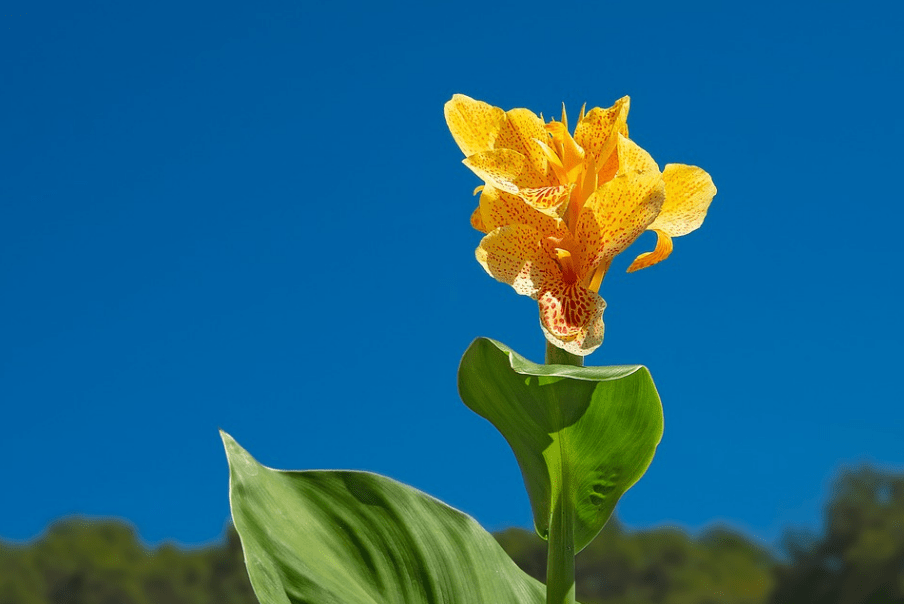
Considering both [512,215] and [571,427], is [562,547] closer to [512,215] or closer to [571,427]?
[571,427]

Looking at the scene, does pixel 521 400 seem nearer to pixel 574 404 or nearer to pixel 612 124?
pixel 574 404

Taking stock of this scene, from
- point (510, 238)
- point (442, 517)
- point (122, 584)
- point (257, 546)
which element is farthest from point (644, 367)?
point (122, 584)

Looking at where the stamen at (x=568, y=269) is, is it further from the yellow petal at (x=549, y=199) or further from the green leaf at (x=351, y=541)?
the green leaf at (x=351, y=541)

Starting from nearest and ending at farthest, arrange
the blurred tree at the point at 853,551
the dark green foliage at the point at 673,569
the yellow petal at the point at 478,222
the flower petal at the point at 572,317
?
the flower petal at the point at 572,317 → the yellow petal at the point at 478,222 → the blurred tree at the point at 853,551 → the dark green foliage at the point at 673,569

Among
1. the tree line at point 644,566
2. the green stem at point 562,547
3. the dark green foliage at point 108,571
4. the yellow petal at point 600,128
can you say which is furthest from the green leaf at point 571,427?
the dark green foliage at point 108,571

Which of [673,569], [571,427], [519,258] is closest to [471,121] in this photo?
[519,258]

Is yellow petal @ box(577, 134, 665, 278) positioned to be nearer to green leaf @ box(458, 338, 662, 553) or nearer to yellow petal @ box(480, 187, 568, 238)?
yellow petal @ box(480, 187, 568, 238)

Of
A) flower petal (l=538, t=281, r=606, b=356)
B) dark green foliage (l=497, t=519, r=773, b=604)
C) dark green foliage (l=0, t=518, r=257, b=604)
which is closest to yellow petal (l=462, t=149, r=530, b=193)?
flower petal (l=538, t=281, r=606, b=356)
